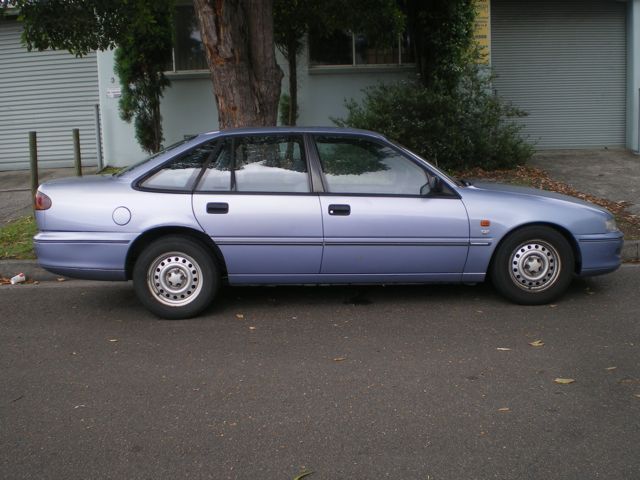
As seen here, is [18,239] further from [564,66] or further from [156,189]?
[564,66]

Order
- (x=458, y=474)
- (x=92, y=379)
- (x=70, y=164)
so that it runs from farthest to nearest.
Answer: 1. (x=70, y=164)
2. (x=92, y=379)
3. (x=458, y=474)

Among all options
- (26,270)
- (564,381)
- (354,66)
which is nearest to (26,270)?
(26,270)

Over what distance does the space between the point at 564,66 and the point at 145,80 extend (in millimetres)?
8298

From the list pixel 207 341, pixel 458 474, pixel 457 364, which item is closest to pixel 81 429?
pixel 207 341

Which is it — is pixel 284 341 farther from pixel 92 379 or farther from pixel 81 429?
pixel 81 429

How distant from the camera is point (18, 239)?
349 inches

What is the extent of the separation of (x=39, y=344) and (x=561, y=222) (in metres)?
4.35

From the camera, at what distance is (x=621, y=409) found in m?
4.32

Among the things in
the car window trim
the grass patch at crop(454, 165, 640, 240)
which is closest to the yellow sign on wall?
the grass patch at crop(454, 165, 640, 240)

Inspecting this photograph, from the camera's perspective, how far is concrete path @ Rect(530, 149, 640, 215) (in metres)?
11.1

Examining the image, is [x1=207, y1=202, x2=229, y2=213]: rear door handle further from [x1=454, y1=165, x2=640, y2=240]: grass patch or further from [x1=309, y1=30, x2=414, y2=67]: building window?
[x1=309, y1=30, x2=414, y2=67]: building window

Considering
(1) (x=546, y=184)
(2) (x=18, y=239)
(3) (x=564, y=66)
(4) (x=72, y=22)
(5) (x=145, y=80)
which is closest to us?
(2) (x=18, y=239)

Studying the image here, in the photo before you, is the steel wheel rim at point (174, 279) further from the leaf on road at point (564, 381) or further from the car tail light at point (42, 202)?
the leaf on road at point (564, 381)

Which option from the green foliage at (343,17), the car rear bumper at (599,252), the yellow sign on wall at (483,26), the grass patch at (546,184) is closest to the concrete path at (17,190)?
the green foliage at (343,17)
